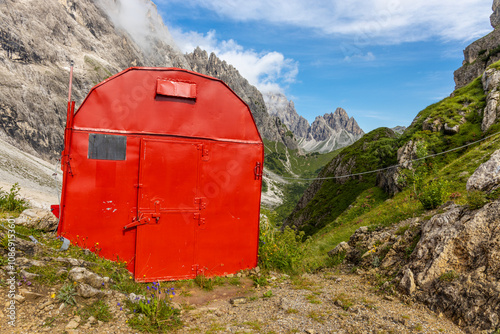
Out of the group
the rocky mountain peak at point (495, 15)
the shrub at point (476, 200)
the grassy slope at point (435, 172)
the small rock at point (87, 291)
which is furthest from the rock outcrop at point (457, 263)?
the rocky mountain peak at point (495, 15)

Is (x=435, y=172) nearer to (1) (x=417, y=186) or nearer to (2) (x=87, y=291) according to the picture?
(1) (x=417, y=186)

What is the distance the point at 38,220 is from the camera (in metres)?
6.97

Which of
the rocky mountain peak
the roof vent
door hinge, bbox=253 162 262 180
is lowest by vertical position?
door hinge, bbox=253 162 262 180

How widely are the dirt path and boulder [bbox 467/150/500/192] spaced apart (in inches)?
160

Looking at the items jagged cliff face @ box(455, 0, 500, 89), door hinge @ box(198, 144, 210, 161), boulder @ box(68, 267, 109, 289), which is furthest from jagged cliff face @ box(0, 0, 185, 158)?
jagged cliff face @ box(455, 0, 500, 89)

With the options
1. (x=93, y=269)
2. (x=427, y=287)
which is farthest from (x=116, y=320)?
(x=427, y=287)

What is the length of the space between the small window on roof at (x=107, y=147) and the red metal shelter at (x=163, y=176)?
3 cm

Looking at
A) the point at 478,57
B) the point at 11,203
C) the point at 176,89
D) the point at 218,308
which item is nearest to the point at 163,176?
the point at 176,89

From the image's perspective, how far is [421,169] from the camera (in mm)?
17406

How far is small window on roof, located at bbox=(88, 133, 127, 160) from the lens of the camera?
291 inches

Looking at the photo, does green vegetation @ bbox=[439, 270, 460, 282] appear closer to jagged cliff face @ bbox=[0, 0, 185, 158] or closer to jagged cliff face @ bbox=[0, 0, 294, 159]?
jagged cliff face @ bbox=[0, 0, 294, 159]

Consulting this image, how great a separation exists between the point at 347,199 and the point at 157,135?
28952mm

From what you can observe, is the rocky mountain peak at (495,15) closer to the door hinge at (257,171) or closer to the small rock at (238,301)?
the door hinge at (257,171)

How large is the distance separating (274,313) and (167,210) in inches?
158
